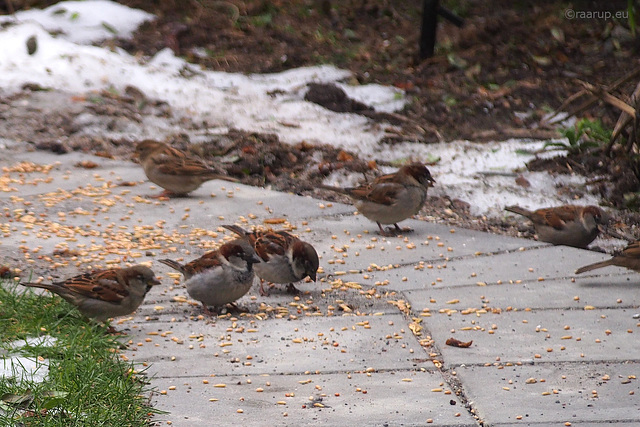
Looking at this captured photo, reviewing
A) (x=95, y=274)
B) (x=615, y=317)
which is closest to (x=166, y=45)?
(x=95, y=274)

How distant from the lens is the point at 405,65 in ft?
38.1

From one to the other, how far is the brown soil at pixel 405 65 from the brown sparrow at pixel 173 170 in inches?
26.6

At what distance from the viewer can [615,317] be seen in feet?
16.4

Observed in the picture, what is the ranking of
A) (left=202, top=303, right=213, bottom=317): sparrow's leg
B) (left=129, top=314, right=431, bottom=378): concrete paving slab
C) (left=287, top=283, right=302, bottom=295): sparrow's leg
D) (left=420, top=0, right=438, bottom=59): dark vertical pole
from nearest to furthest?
(left=129, top=314, right=431, bottom=378): concrete paving slab < (left=202, top=303, right=213, bottom=317): sparrow's leg < (left=287, top=283, right=302, bottom=295): sparrow's leg < (left=420, top=0, right=438, bottom=59): dark vertical pole

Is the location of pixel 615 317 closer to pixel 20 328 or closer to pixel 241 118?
pixel 20 328

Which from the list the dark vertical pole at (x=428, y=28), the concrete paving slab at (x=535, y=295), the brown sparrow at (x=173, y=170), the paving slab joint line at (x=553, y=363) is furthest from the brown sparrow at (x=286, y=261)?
the dark vertical pole at (x=428, y=28)

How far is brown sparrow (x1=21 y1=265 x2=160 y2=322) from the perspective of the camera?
185 inches

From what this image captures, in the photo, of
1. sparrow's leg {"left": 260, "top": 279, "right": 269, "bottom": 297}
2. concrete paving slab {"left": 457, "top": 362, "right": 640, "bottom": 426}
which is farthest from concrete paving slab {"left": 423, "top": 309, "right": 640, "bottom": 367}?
sparrow's leg {"left": 260, "top": 279, "right": 269, "bottom": 297}

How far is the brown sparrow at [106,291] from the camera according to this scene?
15.4 ft

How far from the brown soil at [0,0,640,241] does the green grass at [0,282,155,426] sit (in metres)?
3.68

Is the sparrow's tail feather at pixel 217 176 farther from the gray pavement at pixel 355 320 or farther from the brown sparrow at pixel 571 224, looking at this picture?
the brown sparrow at pixel 571 224

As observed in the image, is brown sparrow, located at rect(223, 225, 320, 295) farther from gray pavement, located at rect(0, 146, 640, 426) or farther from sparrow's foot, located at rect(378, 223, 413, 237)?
sparrow's foot, located at rect(378, 223, 413, 237)

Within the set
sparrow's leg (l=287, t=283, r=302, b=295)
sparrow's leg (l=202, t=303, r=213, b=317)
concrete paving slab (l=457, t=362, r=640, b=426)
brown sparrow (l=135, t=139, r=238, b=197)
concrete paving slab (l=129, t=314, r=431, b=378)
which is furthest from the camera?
brown sparrow (l=135, t=139, r=238, b=197)

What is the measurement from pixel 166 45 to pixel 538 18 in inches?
201
